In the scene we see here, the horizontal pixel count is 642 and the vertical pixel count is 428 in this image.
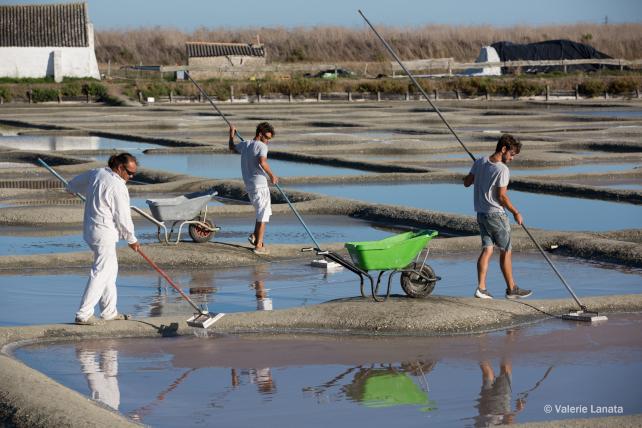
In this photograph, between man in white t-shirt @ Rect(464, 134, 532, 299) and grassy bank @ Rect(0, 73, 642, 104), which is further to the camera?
grassy bank @ Rect(0, 73, 642, 104)

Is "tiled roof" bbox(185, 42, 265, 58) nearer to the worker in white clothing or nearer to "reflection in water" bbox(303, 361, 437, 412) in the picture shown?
the worker in white clothing

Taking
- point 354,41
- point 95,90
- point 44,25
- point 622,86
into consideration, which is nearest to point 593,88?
point 622,86

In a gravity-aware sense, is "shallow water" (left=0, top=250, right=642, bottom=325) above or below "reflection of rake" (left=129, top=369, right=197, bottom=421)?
below

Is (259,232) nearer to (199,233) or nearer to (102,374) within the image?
(199,233)

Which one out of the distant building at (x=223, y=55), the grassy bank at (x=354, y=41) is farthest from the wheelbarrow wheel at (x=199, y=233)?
the grassy bank at (x=354, y=41)

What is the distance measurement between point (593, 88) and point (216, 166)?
95.5 ft

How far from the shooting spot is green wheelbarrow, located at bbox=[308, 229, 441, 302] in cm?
847

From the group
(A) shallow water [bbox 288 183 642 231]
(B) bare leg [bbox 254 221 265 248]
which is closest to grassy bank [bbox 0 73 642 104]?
(A) shallow water [bbox 288 183 642 231]

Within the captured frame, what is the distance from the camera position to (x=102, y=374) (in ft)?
23.3

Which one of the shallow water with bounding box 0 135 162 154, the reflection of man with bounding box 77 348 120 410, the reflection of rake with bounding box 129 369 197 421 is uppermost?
the reflection of rake with bounding box 129 369 197 421

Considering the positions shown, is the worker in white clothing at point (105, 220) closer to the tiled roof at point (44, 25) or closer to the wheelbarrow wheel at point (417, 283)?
the wheelbarrow wheel at point (417, 283)

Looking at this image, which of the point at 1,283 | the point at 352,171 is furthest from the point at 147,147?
the point at 1,283

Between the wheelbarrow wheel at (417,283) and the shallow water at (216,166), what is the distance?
35.5ft

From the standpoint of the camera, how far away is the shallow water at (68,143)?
27.1m
